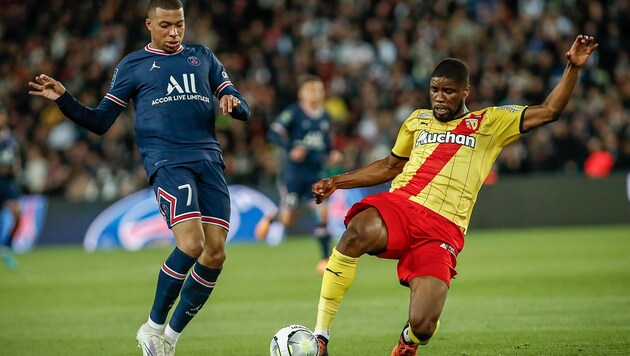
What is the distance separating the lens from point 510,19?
2248 centimetres

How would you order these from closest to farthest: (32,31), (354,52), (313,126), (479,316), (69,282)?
(479,316) < (69,282) < (313,126) < (354,52) < (32,31)

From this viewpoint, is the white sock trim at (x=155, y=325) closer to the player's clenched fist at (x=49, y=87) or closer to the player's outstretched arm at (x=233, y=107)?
the player's outstretched arm at (x=233, y=107)

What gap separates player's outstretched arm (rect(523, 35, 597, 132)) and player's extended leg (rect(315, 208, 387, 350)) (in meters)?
1.25

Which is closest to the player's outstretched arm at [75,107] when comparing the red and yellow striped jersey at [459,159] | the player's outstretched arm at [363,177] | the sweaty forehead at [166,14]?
the sweaty forehead at [166,14]

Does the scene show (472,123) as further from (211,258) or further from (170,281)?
(170,281)

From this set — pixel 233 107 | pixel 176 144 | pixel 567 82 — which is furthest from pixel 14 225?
pixel 567 82

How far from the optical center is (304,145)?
14.2 meters

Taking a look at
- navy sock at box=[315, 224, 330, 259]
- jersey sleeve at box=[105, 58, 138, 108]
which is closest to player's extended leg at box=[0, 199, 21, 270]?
navy sock at box=[315, 224, 330, 259]

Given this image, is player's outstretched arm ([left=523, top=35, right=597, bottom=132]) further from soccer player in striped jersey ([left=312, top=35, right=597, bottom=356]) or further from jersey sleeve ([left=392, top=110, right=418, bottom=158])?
jersey sleeve ([left=392, top=110, right=418, bottom=158])

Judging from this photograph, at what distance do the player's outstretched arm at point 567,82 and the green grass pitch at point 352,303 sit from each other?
1.67 m

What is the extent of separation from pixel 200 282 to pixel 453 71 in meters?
2.28

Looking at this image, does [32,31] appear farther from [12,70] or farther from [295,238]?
[295,238]

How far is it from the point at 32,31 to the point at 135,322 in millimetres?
16661

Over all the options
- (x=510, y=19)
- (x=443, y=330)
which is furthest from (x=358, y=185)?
(x=510, y=19)
